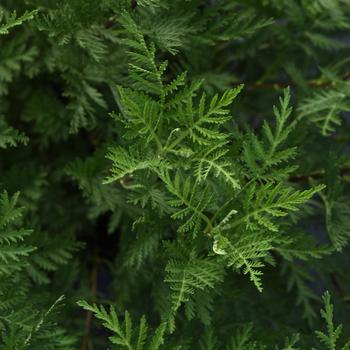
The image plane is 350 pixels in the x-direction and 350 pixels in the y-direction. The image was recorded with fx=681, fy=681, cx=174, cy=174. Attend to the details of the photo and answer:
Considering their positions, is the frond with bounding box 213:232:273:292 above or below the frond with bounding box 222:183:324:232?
below

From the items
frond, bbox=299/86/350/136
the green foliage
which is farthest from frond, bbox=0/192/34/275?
frond, bbox=299/86/350/136

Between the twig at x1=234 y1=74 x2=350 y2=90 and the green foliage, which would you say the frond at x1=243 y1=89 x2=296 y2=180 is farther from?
the twig at x1=234 y1=74 x2=350 y2=90

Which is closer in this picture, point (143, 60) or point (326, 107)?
point (143, 60)

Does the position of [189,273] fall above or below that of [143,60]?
below

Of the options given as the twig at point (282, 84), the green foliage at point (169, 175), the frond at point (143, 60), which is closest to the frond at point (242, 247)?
the green foliage at point (169, 175)

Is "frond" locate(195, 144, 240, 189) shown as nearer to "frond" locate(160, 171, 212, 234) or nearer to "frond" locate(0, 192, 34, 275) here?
"frond" locate(160, 171, 212, 234)

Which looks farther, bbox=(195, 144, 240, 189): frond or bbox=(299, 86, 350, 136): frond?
bbox=(299, 86, 350, 136): frond

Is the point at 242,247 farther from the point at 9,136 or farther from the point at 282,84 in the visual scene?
→ the point at 282,84

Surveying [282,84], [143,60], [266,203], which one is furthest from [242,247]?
[282,84]

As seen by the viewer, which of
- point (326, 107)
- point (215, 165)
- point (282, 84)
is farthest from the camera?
point (282, 84)

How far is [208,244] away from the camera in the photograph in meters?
0.51

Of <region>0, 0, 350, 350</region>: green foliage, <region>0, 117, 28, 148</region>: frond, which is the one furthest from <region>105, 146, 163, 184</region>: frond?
<region>0, 117, 28, 148</region>: frond

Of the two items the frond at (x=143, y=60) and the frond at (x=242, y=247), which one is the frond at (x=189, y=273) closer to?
the frond at (x=242, y=247)

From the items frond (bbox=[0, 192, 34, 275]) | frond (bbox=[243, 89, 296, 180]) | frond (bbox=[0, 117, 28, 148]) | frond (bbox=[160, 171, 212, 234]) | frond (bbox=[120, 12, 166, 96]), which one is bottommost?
frond (bbox=[0, 192, 34, 275])
